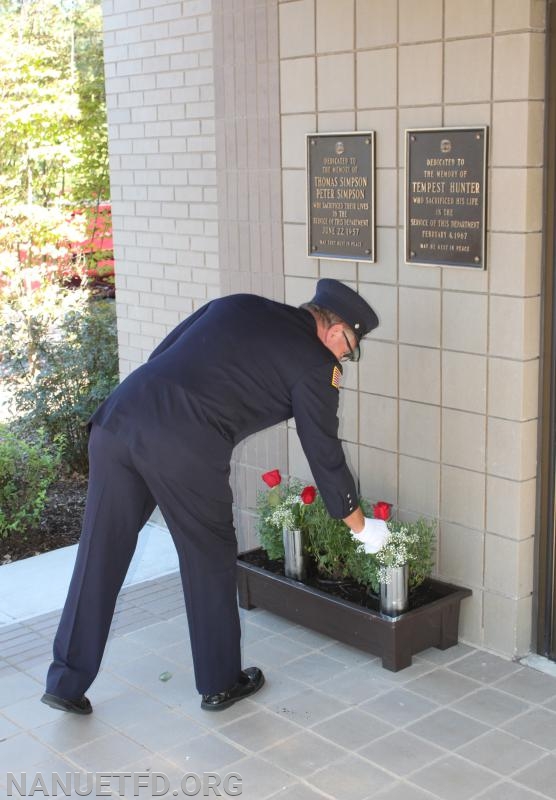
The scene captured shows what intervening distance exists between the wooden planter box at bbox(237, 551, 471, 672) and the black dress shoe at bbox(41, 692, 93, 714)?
1.04 meters

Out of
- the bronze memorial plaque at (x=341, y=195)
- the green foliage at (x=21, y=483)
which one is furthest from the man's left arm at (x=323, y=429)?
the green foliage at (x=21, y=483)

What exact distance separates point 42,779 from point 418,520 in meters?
1.87

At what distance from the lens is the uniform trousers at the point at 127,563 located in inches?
150

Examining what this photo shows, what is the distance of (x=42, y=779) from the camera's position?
356 centimetres

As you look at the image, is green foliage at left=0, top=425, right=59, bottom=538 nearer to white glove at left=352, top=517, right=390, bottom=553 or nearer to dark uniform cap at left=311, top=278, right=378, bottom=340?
white glove at left=352, top=517, right=390, bottom=553

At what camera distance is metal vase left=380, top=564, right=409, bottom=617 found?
13.9 feet

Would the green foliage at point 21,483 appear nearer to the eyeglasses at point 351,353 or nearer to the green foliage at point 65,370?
the green foliage at point 65,370

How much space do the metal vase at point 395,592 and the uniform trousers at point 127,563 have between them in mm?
641

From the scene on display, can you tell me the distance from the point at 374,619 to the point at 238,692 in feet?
2.02

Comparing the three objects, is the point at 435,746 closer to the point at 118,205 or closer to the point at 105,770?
the point at 105,770

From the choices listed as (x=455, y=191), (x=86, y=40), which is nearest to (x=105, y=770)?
(x=455, y=191)

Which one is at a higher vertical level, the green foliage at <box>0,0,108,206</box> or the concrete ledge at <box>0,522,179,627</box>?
the green foliage at <box>0,0,108,206</box>

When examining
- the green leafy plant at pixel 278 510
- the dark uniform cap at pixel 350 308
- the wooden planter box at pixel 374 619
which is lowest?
the wooden planter box at pixel 374 619

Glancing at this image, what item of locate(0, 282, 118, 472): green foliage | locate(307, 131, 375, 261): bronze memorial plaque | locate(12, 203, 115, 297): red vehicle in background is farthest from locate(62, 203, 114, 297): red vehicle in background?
locate(307, 131, 375, 261): bronze memorial plaque
